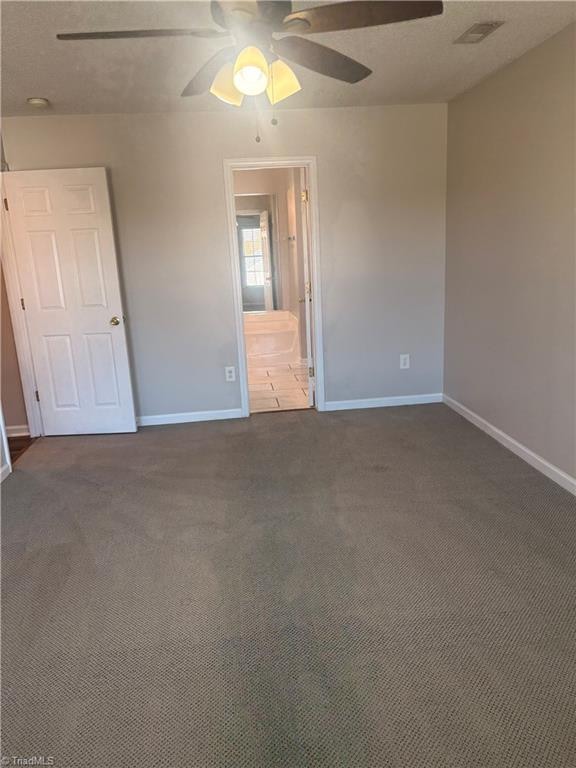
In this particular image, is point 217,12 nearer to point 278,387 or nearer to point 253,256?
point 278,387

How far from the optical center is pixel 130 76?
307cm

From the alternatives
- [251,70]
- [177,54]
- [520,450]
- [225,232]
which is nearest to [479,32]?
[251,70]

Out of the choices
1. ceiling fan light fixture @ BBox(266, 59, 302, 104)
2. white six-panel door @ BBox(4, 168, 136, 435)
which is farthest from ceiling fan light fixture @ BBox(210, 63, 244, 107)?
white six-panel door @ BBox(4, 168, 136, 435)

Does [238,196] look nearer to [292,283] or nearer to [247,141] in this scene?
[292,283]

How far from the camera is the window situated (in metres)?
8.36

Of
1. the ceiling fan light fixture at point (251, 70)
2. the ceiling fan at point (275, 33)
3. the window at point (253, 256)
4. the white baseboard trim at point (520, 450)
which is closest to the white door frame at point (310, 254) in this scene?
the white baseboard trim at point (520, 450)

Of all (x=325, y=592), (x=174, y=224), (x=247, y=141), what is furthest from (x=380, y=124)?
(x=325, y=592)

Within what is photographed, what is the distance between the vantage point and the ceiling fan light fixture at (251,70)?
1.97 meters

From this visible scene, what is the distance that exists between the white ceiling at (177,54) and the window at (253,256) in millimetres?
4486

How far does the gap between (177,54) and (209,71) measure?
0.67m

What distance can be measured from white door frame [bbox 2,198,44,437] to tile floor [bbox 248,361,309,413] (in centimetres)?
180

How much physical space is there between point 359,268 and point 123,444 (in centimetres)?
238

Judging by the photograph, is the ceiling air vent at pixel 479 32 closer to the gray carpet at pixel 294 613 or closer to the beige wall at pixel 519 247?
the beige wall at pixel 519 247

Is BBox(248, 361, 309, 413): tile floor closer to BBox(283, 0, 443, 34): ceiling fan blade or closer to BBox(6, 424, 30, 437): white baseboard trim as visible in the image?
BBox(6, 424, 30, 437): white baseboard trim
